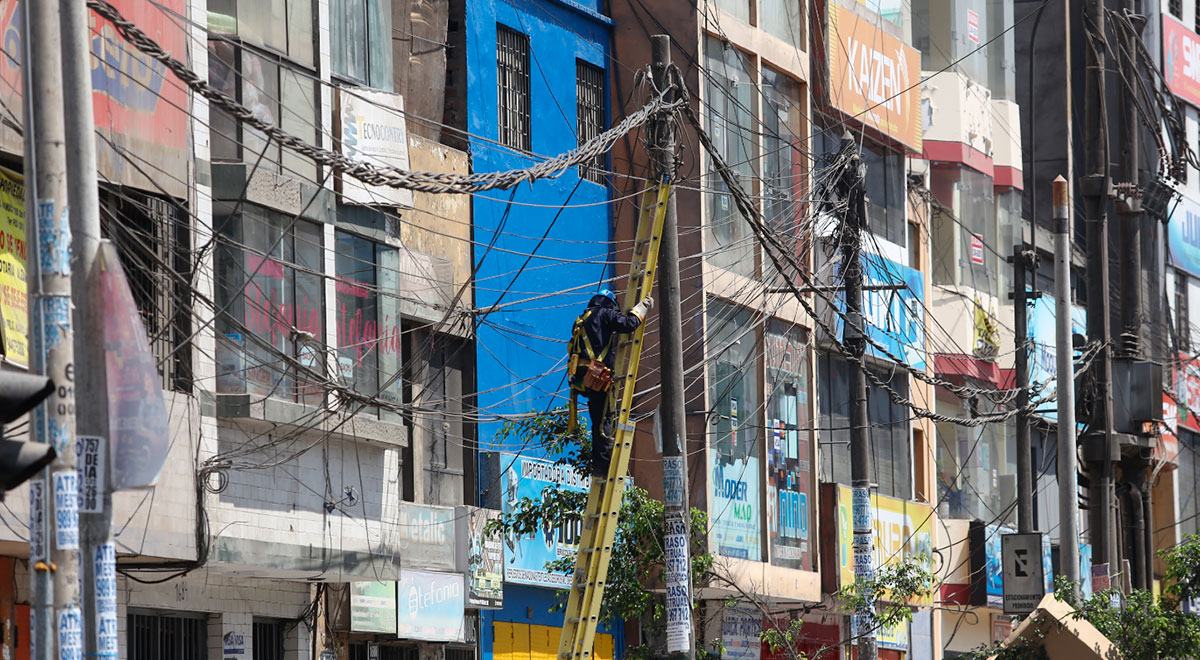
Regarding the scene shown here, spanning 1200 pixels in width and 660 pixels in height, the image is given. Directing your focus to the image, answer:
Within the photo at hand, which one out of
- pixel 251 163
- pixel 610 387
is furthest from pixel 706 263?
pixel 610 387

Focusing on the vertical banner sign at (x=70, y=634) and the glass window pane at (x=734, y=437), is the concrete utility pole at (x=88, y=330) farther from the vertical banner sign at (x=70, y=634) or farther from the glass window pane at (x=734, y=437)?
the glass window pane at (x=734, y=437)

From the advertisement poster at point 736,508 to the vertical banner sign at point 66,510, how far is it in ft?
Answer: 56.8

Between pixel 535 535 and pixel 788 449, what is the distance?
215 inches

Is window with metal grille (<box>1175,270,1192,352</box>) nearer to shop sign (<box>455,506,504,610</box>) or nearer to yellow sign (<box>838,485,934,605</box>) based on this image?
yellow sign (<box>838,485,934,605</box>)

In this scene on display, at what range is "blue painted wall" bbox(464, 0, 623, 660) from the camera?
24.1 metres

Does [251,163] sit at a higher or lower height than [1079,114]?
lower

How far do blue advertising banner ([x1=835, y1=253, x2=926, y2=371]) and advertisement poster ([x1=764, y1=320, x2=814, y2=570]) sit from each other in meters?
2.05

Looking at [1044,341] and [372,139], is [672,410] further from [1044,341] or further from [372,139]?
[1044,341]

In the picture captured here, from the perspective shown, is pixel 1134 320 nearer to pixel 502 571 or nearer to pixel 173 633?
pixel 502 571

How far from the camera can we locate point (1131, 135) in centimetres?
2516

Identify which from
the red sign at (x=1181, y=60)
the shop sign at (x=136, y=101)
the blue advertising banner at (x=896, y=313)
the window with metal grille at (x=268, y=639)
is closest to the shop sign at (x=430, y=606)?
the window with metal grille at (x=268, y=639)

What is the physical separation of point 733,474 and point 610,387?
1154cm

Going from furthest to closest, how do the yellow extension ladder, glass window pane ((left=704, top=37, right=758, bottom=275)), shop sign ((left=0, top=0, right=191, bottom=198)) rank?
glass window pane ((left=704, top=37, right=758, bottom=275)) < shop sign ((left=0, top=0, right=191, bottom=198)) < the yellow extension ladder

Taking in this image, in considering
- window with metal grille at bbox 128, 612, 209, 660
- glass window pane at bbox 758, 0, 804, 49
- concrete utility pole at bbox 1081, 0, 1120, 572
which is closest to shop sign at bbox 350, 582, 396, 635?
window with metal grille at bbox 128, 612, 209, 660
